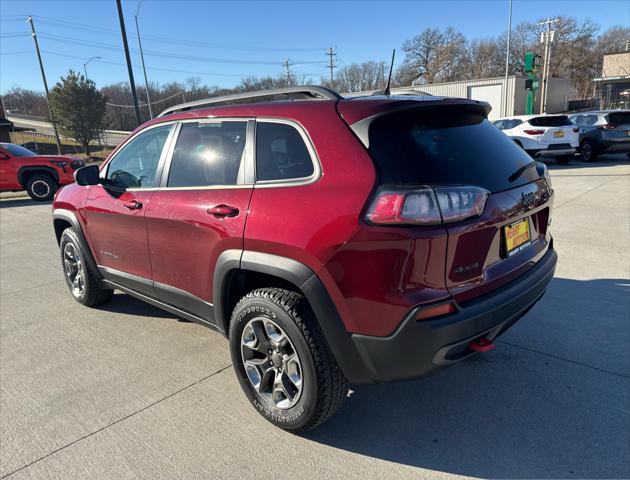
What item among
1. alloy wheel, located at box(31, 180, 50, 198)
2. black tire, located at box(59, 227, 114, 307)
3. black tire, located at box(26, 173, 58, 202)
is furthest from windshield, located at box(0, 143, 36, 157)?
black tire, located at box(59, 227, 114, 307)

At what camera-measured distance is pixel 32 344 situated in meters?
3.77

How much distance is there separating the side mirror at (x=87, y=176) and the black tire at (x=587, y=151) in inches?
622

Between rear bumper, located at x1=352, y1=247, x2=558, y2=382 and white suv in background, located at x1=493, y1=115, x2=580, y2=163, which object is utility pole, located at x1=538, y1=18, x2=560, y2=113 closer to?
white suv in background, located at x1=493, y1=115, x2=580, y2=163

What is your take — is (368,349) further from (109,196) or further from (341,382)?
(109,196)

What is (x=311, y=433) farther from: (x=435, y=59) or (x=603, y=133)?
(x=435, y=59)

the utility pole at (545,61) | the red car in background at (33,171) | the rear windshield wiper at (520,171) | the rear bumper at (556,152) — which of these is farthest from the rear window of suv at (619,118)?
the utility pole at (545,61)

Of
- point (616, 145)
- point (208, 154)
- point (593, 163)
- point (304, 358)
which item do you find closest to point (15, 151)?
point (208, 154)

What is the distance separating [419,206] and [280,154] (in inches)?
35.9

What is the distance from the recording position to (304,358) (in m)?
2.31

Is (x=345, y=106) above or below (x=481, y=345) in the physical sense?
above

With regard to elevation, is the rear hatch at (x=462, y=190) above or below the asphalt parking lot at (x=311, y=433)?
above

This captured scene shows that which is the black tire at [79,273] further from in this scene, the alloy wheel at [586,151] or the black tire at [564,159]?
the alloy wheel at [586,151]

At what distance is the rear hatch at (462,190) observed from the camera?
6.67ft

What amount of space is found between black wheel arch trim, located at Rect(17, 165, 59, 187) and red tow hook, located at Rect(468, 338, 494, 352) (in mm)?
13819
